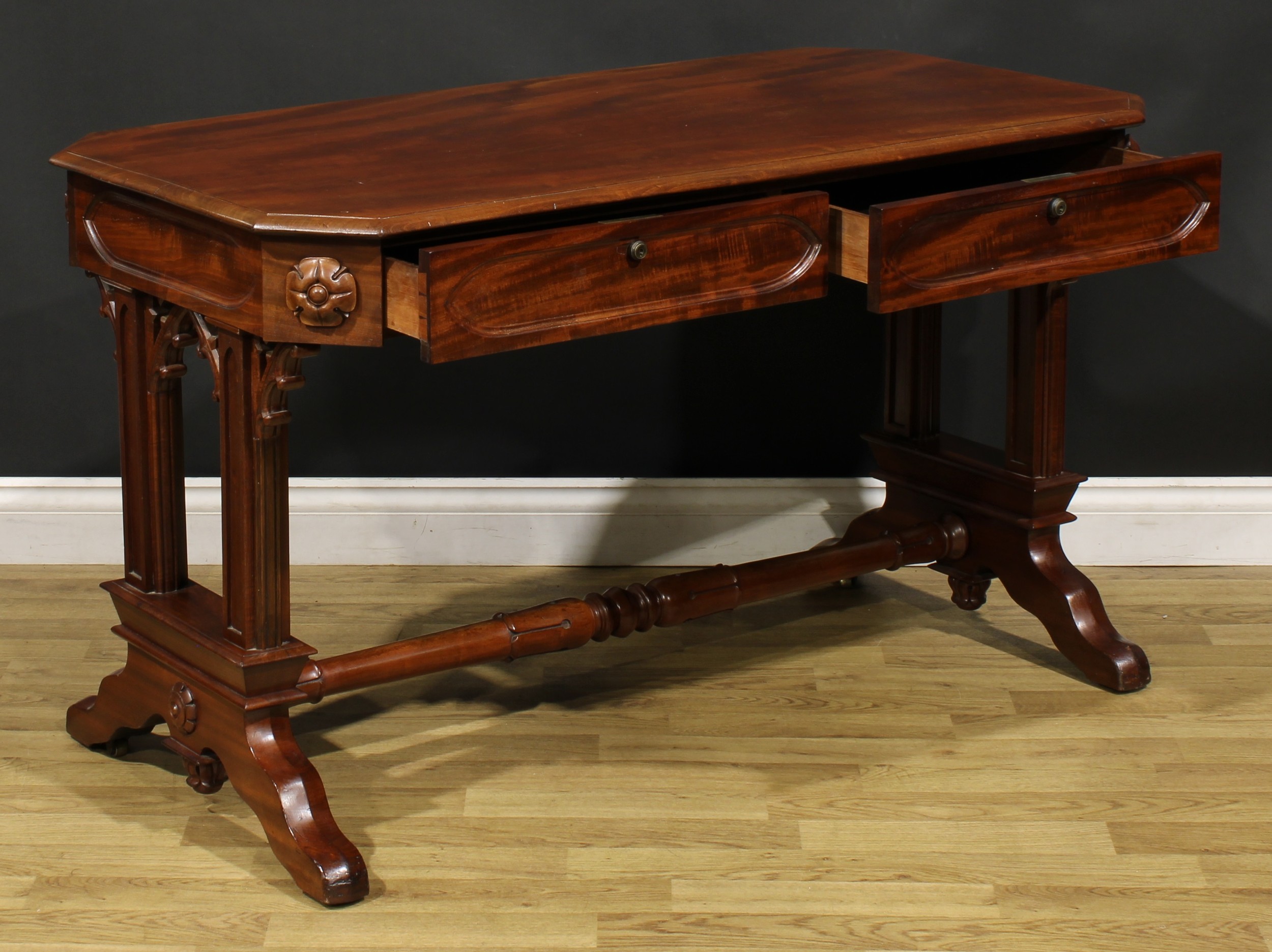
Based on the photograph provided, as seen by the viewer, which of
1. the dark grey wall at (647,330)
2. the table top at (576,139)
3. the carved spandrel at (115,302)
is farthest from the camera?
the dark grey wall at (647,330)

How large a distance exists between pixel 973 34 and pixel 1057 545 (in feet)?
2.87

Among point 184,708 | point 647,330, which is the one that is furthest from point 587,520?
point 184,708

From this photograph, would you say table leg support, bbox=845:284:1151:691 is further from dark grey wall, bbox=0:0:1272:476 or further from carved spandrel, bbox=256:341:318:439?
carved spandrel, bbox=256:341:318:439

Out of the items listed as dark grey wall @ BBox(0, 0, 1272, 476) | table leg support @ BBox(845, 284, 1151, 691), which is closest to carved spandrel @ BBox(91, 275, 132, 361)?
dark grey wall @ BBox(0, 0, 1272, 476)

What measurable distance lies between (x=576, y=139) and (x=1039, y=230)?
0.56 meters

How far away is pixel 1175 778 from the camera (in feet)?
7.53

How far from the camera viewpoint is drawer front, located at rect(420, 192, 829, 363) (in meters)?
1.73

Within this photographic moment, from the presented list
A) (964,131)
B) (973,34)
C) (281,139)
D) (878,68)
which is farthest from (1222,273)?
(281,139)

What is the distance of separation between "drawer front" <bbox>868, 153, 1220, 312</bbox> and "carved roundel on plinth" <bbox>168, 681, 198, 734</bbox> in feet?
3.12

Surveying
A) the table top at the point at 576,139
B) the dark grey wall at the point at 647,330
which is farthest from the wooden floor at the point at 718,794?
the table top at the point at 576,139

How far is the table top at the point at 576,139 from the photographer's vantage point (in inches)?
71.7

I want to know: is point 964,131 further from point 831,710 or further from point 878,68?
point 831,710

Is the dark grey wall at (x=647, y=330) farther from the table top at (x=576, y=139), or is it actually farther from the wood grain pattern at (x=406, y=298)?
the wood grain pattern at (x=406, y=298)

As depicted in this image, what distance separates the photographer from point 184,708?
7.08 feet
